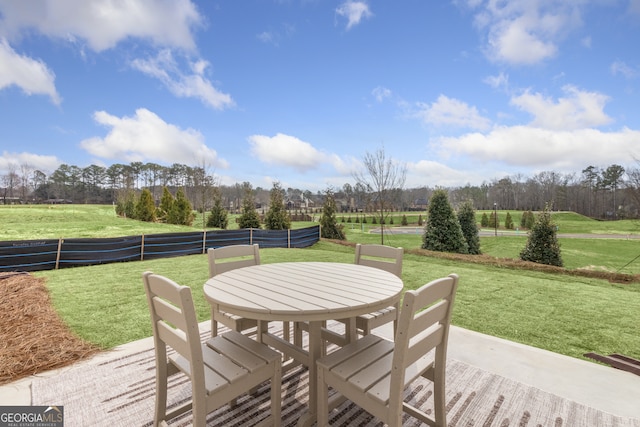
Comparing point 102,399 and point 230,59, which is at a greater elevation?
point 230,59

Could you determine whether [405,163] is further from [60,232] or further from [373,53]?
[60,232]

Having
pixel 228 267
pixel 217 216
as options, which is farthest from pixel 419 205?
pixel 228 267

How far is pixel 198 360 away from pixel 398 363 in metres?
0.88

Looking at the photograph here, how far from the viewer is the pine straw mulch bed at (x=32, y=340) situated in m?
2.33

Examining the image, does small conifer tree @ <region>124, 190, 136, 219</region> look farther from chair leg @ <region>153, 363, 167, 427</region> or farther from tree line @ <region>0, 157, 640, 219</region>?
chair leg @ <region>153, 363, 167, 427</region>

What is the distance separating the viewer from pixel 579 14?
674cm

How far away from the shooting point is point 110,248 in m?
7.55

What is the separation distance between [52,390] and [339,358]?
218 centimetres

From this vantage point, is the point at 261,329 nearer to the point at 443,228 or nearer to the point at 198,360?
the point at 198,360

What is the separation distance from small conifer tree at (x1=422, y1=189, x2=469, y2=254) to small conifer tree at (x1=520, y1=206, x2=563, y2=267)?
188 centimetres

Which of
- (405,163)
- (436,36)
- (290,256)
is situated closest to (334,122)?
(405,163)

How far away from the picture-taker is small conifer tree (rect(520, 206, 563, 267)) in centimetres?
867

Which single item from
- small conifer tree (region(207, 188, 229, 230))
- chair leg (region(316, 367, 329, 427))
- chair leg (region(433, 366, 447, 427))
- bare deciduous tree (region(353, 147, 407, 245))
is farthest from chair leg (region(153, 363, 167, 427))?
small conifer tree (region(207, 188, 229, 230))

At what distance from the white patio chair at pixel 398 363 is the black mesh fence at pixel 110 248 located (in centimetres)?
828
